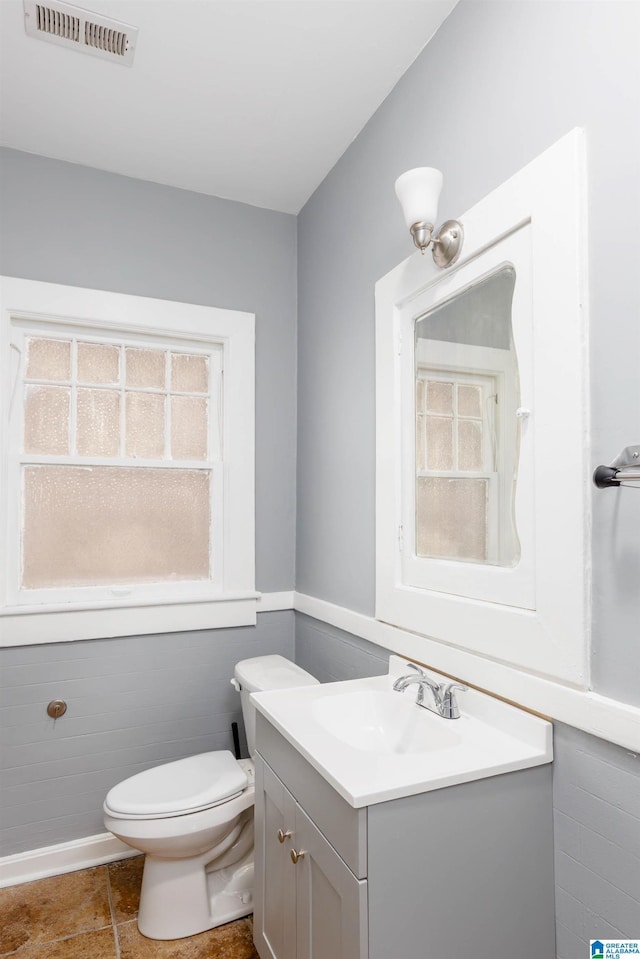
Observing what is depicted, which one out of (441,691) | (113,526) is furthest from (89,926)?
(441,691)

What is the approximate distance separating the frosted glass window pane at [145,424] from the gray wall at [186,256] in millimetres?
408

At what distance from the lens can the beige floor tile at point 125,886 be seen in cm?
192

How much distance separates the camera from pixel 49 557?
224cm

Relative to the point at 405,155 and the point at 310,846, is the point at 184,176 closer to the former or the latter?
the point at 405,155

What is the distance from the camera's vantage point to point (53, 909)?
6.33 ft

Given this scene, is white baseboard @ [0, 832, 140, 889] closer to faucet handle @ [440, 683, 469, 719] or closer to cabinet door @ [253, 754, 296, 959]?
cabinet door @ [253, 754, 296, 959]

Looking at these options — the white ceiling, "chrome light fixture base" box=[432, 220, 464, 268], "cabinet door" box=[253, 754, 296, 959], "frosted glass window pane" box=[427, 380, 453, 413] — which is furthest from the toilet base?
the white ceiling

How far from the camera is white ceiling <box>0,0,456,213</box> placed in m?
1.61

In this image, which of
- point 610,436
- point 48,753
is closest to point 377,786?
point 610,436

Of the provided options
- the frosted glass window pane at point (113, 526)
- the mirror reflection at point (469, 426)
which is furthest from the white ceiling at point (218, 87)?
the frosted glass window pane at point (113, 526)

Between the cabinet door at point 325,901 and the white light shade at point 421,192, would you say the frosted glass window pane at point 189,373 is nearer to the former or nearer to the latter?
the white light shade at point 421,192

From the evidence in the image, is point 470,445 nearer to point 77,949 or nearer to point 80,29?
point 80,29

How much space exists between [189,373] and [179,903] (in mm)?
1896

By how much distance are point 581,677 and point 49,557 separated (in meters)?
1.90
